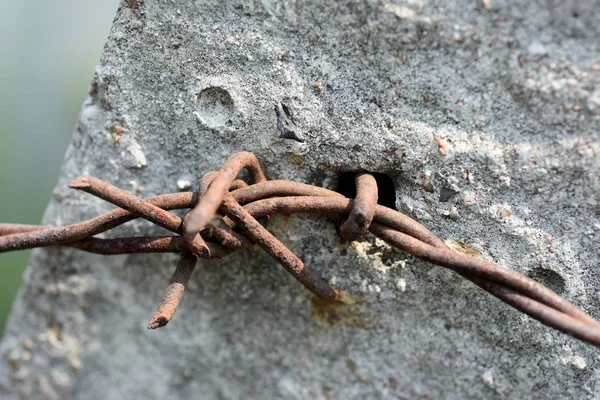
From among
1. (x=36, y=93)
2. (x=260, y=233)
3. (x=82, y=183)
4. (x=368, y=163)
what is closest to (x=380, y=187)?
(x=368, y=163)

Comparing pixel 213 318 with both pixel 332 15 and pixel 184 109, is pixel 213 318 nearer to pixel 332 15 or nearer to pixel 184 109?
pixel 184 109

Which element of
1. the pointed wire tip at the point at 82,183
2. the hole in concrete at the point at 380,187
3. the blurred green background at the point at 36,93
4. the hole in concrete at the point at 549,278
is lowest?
the blurred green background at the point at 36,93

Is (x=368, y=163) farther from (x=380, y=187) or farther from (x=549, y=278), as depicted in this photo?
(x=549, y=278)

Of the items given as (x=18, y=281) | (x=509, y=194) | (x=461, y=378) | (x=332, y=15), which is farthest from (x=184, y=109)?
(x=18, y=281)

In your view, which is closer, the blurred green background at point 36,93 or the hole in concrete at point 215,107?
the hole in concrete at point 215,107

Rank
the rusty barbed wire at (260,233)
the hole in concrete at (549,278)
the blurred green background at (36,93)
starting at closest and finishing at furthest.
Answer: the rusty barbed wire at (260,233), the hole in concrete at (549,278), the blurred green background at (36,93)

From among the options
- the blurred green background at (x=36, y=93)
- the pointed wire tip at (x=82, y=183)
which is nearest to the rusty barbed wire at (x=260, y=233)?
the pointed wire tip at (x=82, y=183)

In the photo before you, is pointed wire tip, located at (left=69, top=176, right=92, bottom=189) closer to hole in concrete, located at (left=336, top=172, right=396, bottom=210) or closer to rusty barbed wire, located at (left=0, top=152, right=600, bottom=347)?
rusty barbed wire, located at (left=0, top=152, right=600, bottom=347)

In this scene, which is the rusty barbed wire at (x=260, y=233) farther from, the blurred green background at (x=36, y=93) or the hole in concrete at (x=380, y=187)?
the blurred green background at (x=36, y=93)
